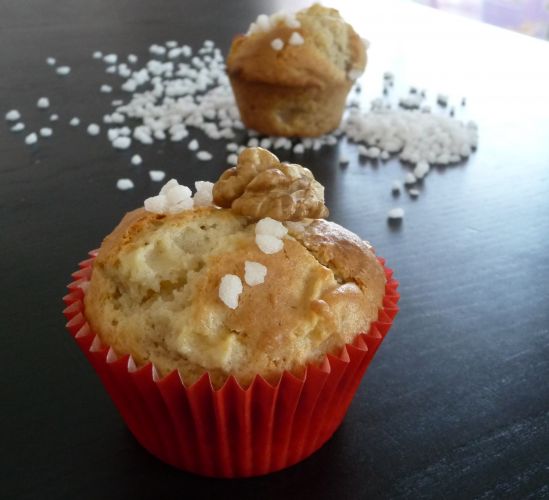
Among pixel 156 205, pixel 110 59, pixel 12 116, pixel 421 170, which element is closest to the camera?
pixel 156 205

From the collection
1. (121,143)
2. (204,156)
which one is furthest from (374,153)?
(121,143)

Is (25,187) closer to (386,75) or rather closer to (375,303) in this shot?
(375,303)

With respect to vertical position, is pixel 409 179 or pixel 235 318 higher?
pixel 235 318

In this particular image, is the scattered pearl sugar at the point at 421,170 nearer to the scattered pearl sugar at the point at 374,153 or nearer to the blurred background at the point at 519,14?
the scattered pearl sugar at the point at 374,153

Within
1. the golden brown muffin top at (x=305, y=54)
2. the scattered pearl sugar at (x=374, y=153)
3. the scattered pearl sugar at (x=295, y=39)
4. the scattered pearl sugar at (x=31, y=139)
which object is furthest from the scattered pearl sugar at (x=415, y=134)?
the scattered pearl sugar at (x=31, y=139)

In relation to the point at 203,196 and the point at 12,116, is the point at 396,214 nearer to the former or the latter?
the point at 203,196

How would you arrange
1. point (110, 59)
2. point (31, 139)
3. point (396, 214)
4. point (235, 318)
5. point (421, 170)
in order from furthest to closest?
1. point (110, 59)
2. point (31, 139)
3. point (421, 170)
4. point (396, 214)
5. point (235, 318)
